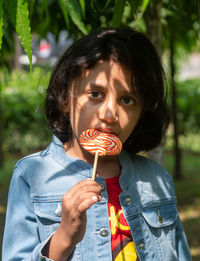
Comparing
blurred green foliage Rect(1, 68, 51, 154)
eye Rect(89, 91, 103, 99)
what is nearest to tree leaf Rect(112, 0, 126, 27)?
eye Rect(89, 91, 103, 99)

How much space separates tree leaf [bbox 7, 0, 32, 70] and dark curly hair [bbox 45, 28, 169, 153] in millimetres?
404

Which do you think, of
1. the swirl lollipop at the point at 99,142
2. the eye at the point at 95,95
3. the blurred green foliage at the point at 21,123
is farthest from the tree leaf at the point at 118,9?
the blurred green foliage at the point at 21,123

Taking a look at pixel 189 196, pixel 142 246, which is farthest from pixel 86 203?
pixel 189 196

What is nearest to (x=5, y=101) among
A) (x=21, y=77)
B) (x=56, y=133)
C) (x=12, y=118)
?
(x=12, y=118)

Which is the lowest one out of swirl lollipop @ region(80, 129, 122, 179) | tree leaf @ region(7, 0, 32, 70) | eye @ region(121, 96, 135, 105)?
swirl lollipop @ region(80, 129, 122, 179)

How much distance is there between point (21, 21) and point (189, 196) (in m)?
5.24

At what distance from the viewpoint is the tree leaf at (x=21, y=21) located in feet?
4.66

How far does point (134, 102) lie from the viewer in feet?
5.97

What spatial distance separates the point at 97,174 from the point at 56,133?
1.03ft

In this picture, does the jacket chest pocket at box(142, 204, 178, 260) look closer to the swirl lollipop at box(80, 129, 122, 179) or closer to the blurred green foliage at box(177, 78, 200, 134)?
the swirl lollipop at box(80, 129, 122, 179)

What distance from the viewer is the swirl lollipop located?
5.49 ft

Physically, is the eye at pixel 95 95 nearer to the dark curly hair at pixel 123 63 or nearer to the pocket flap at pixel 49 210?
the dark curly hair at pixel 123 63

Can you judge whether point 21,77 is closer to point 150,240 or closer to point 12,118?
point 12,118

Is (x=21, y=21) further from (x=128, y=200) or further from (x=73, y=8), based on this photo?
(x=128, y=200)
